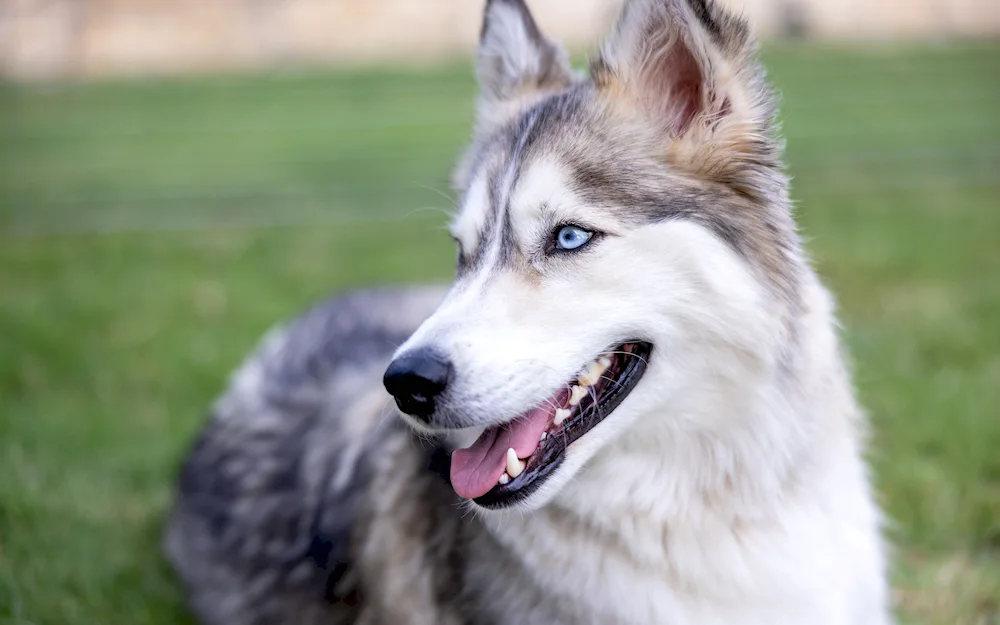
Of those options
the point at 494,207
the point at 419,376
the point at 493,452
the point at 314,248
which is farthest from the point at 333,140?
the point at 419,376

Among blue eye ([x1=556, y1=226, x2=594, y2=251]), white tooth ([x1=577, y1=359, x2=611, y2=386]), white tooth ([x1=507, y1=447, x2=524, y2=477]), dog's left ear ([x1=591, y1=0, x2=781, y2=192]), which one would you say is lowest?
white tooth ([x1=507, y1=447, x2=524, y2=477])

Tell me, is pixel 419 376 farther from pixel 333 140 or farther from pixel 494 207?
pixel 333 140

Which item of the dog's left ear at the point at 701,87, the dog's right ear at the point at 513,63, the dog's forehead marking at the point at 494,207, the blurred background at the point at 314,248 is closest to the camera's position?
the dog's left ear at the point at 701,87

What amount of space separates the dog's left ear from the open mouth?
1.77 feet

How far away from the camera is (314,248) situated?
27.5 ft

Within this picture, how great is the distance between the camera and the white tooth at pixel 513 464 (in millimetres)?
2363

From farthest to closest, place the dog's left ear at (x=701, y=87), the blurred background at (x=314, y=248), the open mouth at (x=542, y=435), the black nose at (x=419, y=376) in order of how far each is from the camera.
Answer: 1. the blurred background at (x=314, y=248)
2. the dog's left ear at (x=701, y=87)
3. the open mouth at (x=542, y=435)
4. the black nose at (x=419, y=376)

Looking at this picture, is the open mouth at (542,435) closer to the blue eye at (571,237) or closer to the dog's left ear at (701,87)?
the blue eye at (571,237)

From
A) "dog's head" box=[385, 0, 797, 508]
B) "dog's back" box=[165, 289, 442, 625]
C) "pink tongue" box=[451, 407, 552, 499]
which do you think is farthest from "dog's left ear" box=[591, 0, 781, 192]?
"dog's back" box=[165, 289, 442, 625]

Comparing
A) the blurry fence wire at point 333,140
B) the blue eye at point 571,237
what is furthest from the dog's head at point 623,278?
the blurry fence wire at point 333,140

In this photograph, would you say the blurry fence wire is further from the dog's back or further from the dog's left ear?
the dog's left ear

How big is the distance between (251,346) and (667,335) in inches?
165

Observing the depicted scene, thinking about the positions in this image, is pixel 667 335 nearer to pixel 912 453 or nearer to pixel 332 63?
pixel 912 453

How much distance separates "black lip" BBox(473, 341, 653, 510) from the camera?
2340 millimetres
